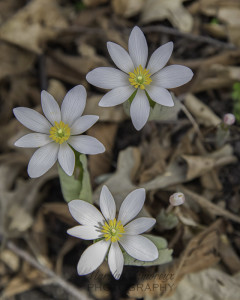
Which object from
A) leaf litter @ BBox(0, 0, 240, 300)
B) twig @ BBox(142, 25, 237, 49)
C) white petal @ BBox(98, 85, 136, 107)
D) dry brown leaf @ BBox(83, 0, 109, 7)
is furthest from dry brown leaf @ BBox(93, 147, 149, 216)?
dry brown leaf @ BBox(83, 0, 109, 7)

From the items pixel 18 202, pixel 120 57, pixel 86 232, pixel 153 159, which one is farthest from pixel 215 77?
pixel 18 202

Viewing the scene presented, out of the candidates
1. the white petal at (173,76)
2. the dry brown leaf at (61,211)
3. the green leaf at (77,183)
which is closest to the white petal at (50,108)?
the green leaf at (77,183)

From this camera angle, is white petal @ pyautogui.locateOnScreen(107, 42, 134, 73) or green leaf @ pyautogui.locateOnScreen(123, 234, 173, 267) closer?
green leaf @ pyautogui.locateOnScreen(123, 234, 173, 267)

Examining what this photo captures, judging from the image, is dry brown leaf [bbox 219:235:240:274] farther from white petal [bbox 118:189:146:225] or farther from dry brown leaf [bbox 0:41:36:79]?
dry brown leaf [bbox 0:41:36:79]

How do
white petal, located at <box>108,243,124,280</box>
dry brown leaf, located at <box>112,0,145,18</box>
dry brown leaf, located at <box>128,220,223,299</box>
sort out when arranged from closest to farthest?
1. white petal, located at <box>108,243,124,280</box>
2. dry brown leaf, located at <box>128,220,223,299</box>
3. dry brown leaf, located at <box>112,0,145,18</box>

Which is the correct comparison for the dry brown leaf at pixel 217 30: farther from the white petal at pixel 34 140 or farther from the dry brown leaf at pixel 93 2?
the white petal at pixel 34 140

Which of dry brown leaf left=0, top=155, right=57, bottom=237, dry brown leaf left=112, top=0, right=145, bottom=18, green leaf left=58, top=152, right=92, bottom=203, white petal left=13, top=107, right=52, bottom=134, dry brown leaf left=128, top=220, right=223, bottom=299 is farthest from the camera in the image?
dry brown leaf left=112, top=0, right=145, bottom=18
